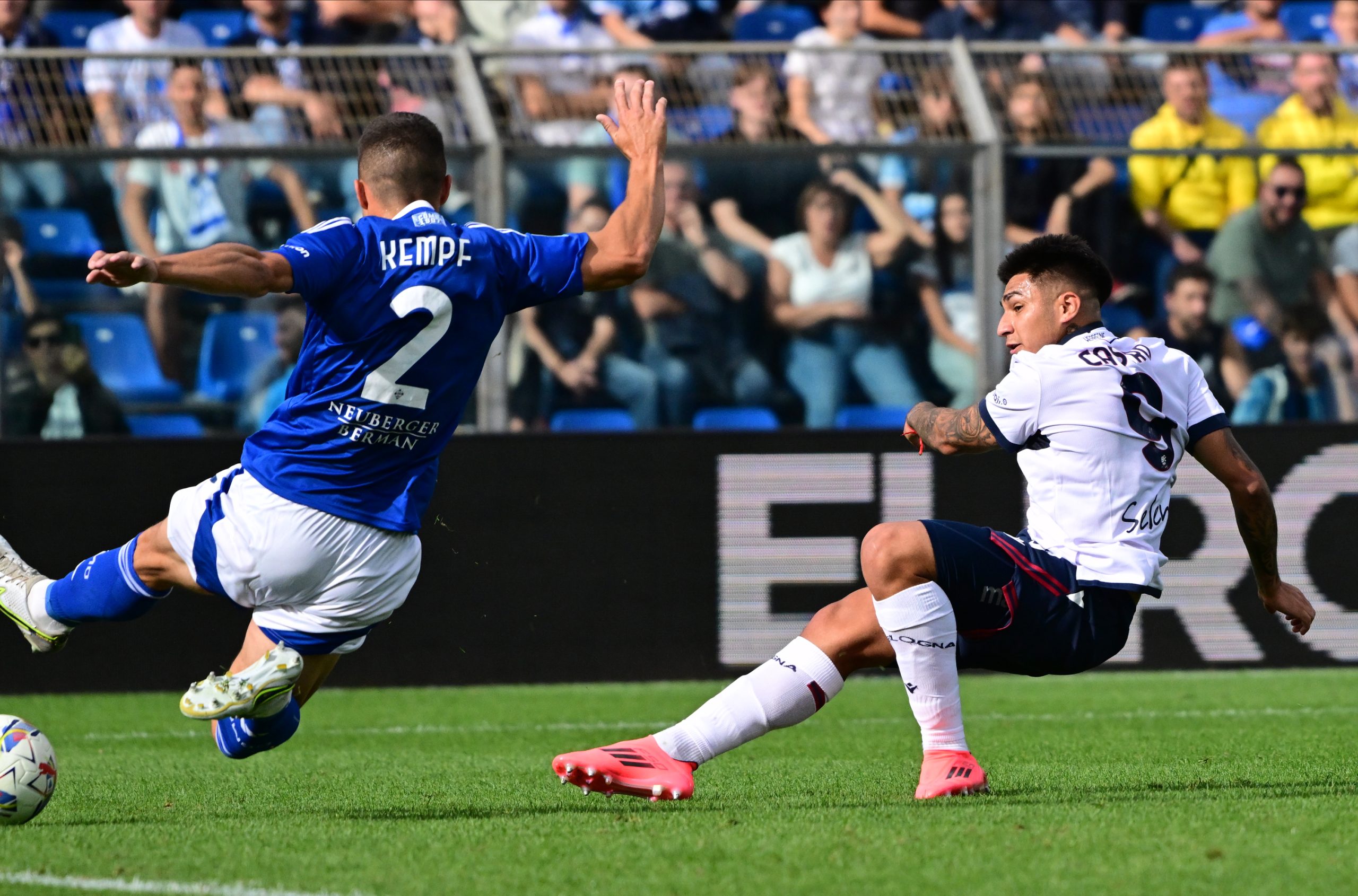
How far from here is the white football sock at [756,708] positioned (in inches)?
188

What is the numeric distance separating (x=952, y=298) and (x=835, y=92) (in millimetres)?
1368

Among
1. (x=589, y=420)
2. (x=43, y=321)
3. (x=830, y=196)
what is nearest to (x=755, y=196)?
(x=830, y=196)

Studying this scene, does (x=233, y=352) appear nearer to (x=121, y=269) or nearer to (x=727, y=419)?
(x=727, y=419)

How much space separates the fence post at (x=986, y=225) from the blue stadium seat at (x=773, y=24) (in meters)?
2.46

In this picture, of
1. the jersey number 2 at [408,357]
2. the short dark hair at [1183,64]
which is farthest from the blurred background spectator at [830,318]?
the jersey number 2 at [408,357]

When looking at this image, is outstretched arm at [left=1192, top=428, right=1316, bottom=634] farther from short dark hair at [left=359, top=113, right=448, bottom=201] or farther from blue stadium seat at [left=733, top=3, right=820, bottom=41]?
blue stadium seat at [left=733, top=3, right=820, bottom=41]

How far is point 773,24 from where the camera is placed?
11.8 meters

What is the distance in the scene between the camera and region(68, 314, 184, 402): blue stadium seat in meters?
9.02

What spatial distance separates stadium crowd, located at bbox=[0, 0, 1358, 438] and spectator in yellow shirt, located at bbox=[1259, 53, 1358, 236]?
0.05ft

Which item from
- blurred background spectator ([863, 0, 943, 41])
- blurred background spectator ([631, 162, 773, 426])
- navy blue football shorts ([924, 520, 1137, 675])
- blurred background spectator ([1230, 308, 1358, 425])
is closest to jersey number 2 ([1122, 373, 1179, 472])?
navy blue football shorts ([924, 520, 1137, 675])

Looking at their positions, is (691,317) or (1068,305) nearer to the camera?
(1068,305)

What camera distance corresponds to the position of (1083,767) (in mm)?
5652

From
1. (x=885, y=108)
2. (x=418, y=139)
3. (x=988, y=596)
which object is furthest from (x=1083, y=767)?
(x=885, y=108)

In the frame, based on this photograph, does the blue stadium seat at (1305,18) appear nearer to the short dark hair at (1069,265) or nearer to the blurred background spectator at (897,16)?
the blurred background spectator at (897,16)
